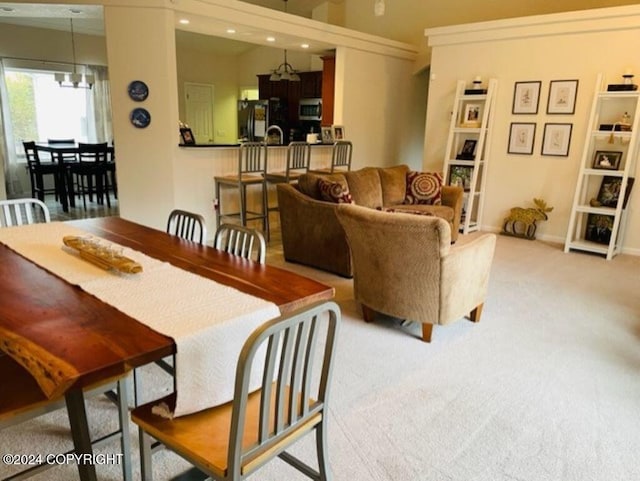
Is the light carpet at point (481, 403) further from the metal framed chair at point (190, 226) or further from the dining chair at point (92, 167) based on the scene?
the dining chair at point (92, 167)

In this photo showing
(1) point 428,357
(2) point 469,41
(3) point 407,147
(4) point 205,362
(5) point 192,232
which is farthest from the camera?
(3) point 407,147

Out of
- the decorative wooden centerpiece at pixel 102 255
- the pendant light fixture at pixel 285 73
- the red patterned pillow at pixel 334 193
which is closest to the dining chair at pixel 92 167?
the pendant light fixture at pixel 285 73

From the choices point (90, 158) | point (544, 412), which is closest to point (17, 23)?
point (90, 158)

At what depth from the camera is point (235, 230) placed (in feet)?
7.22

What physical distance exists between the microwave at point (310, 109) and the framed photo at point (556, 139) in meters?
4.26

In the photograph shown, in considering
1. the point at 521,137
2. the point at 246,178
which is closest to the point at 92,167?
the point at 246,178

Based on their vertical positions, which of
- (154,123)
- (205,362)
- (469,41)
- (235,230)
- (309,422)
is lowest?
(309,422)

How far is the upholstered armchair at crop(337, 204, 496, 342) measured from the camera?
2693mm

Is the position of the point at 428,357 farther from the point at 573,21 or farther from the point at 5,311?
the point at 573,21

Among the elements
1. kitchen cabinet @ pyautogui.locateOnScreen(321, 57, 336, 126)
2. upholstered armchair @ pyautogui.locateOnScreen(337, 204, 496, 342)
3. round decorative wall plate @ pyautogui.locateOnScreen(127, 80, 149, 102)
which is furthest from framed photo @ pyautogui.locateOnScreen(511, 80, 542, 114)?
round decorative wall plate @ pyautogui.locateOnScreen(127, 80, 149, 102)

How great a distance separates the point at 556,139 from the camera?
563cm

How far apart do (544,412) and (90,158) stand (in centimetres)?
707

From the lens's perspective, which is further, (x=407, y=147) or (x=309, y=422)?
(x=407, y=147)

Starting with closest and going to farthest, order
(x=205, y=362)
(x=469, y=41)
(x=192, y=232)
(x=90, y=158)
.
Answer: (x=205, y=362) → (x=192, y=232) → (x=469, y=41) → (x=90, y=158)
